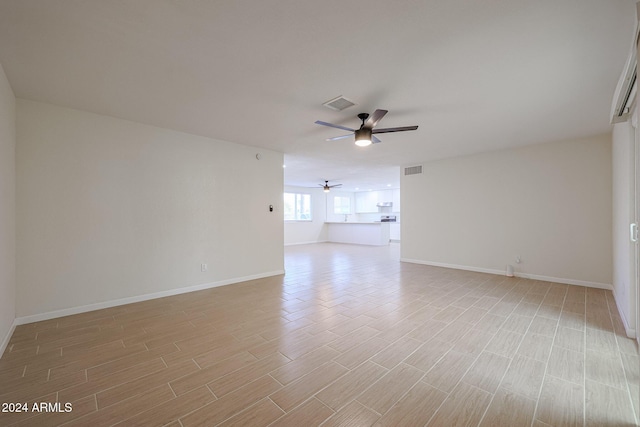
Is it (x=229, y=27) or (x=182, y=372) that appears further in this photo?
(x=182, y=372)

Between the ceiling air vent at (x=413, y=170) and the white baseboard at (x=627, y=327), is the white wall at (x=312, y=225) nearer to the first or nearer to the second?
the ceiling air vent at (x=413, y=170)

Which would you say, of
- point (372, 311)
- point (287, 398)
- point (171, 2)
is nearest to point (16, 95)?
point (171, 2)

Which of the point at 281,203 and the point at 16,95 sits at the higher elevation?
the point at 16,95

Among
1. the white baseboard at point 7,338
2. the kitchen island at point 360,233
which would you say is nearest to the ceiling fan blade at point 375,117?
the white baseboard at point 7,338

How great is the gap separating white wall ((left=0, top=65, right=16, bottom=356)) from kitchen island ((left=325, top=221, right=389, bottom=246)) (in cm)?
910

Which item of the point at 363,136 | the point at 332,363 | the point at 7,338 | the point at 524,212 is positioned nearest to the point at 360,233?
the point at 524,212

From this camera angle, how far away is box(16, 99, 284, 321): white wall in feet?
9.75

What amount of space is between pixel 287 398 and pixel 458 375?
4.23 feet

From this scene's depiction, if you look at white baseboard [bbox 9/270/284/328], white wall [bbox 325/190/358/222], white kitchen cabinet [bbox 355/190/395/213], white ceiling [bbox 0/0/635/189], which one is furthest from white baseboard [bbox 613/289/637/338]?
white wall [bbox 325/190/358/222]

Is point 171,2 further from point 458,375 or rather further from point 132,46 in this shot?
point 458,375

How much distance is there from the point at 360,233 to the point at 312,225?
2194 millimetres

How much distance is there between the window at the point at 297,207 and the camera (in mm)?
10773

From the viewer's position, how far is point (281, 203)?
5.42 meters

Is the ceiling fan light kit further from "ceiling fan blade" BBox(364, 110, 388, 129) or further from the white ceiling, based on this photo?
the white ceiling
